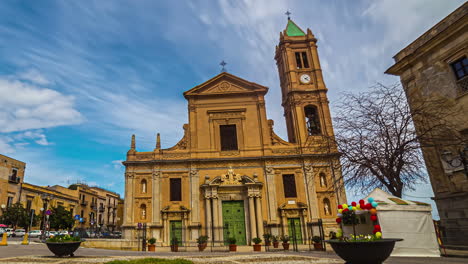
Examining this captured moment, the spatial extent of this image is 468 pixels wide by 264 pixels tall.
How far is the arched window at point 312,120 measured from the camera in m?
27.0

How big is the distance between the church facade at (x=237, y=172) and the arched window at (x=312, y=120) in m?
0.09

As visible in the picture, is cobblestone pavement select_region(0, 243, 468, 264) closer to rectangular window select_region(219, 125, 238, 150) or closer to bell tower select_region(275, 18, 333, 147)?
rectangular window select_region(219, 125, 238, 150)

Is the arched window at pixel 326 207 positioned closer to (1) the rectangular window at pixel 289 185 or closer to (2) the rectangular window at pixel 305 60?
(1) the rectangular window at pixel 289 185

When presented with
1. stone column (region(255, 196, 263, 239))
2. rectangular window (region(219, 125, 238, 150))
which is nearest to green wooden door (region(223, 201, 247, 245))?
stone column (region(255, 196, 263, 239))

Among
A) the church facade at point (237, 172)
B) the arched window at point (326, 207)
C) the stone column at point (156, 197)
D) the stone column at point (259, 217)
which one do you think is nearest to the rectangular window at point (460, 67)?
the church facade at point (237, 172)

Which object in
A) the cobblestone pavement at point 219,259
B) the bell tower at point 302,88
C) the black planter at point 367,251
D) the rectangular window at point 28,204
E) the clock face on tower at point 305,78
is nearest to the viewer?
the black planter at point 367,251

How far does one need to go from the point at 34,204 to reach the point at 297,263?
39494 mm

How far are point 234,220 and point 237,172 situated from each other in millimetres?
3787

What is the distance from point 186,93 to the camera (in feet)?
90.4

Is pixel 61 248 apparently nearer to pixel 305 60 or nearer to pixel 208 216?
pixel 208 216

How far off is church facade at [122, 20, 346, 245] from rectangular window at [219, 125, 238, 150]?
87mm

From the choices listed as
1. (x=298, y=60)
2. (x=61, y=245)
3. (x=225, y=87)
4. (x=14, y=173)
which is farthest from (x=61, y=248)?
(x=14, y=173)

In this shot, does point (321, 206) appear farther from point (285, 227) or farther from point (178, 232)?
point (178, 232)

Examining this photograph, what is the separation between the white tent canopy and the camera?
10633mm
